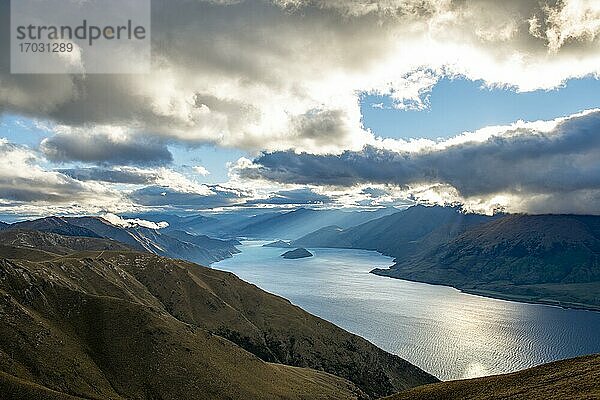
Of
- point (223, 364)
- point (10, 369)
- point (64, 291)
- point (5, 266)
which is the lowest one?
point (223, 364)

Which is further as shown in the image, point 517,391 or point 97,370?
point 97,370

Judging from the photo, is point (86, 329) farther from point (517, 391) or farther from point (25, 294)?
point (517, 391)

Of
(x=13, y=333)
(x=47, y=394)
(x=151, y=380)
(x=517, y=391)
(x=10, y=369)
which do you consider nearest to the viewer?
(x=517, y=391)

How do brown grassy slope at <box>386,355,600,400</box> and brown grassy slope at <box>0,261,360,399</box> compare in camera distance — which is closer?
brown grassy slope at <box>386,355,600,400</box>

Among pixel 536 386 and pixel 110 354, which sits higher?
pixel 536 386

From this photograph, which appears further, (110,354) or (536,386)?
(110,354)

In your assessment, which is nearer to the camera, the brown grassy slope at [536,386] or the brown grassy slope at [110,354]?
the brown grassy slope at [536,386]

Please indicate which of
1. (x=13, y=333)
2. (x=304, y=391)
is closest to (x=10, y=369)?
(x=13, y=333)

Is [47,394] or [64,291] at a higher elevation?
[64,291]
